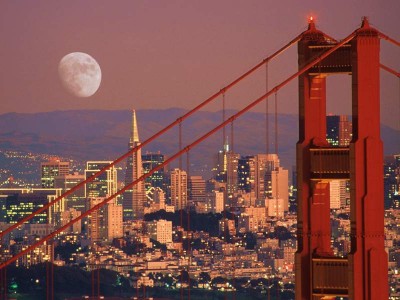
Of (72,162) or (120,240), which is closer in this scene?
(120,240)

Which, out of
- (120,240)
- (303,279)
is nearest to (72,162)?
(120,240)

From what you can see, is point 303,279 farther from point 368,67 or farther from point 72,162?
point 72,162

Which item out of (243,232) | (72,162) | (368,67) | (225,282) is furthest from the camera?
(72,162)

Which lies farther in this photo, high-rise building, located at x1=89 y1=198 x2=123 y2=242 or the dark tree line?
high-rise building, located at x1=89 y1=198 x2=123 y2=242

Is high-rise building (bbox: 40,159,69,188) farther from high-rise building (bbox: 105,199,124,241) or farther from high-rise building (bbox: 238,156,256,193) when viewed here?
high-rise building (bbox: 238,156,256,193)

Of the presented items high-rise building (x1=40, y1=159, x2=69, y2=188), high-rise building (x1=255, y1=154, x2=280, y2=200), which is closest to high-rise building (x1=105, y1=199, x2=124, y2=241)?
high-rise building (x1=40, y1=159, x2=69, y2=188)

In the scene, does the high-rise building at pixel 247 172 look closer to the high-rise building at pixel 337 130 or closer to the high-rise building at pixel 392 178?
the high-rise building at pixel 392 178

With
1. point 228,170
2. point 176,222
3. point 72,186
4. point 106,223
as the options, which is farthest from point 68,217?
point 228,170
